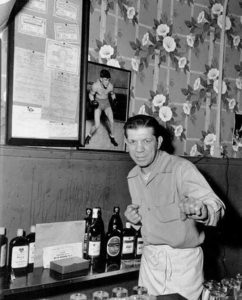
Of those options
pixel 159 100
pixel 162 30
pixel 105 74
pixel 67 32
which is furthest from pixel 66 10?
pixel 159 100

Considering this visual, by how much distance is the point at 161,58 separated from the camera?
3248mm

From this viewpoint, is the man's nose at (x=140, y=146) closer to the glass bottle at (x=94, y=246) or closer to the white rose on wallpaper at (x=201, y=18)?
the glass bottle at (x=94, y=246)

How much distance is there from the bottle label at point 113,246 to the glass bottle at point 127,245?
8cm

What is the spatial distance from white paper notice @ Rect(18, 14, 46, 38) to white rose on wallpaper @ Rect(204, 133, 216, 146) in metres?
1.85

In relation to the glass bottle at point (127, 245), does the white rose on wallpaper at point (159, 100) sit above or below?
above

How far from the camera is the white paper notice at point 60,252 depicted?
2.39 metres

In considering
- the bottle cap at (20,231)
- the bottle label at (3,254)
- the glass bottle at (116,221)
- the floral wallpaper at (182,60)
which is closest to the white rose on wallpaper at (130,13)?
the floral wallpaper at (182,60)

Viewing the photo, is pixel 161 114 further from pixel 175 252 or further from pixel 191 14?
pixel 175 252

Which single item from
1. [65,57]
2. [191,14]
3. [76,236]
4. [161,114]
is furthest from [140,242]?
[191,14]

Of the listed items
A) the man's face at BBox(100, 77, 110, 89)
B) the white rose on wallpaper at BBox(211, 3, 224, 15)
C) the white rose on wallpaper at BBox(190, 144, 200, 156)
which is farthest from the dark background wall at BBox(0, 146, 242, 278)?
the white rose on wallpaper at BBox(211, 3, 224, 15)

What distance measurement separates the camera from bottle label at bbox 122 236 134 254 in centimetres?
273

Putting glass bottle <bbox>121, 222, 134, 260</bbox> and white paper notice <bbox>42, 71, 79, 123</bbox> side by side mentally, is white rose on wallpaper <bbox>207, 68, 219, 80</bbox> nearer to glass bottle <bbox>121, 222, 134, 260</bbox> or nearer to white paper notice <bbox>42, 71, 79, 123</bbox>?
white paper notice <bbox>42, 71, 79, 123</bbox>

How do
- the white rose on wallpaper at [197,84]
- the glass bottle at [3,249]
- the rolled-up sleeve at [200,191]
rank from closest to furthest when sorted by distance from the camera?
the rolled-up sleeve at [200,191]
the glass bottle at [3,249]
the white rose on wallpaper at [197,84]

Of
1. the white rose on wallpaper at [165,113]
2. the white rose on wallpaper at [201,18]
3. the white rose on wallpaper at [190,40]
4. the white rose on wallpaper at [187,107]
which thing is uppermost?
the white rose on wallpaper at [201,18]
